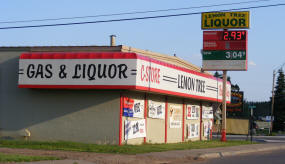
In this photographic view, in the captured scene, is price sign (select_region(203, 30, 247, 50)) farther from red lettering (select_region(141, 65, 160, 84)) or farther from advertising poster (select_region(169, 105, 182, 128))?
red lettering (select_region(141, 65, 160, 84))

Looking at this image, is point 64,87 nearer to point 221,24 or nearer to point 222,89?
point 221,24

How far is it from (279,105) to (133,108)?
57.0 metres

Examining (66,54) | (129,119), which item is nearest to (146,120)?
(129,119)

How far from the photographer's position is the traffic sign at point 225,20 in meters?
29.7

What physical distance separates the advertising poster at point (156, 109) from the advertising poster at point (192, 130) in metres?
4.55

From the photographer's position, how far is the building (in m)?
21.9

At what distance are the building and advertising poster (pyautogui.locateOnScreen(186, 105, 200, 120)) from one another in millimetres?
5532

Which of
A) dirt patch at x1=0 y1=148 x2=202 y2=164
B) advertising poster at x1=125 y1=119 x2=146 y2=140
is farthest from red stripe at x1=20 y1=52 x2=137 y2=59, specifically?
dirt patch at x1=0 y1=148 x2=202 y2=164

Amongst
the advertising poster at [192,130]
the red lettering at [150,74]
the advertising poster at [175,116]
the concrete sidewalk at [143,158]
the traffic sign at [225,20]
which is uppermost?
the traffic sign at [225,20]

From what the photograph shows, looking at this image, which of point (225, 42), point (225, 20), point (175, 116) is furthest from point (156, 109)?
point (225, 20)

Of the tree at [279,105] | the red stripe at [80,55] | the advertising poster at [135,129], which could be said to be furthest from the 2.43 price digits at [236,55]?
the tree at [279,105]

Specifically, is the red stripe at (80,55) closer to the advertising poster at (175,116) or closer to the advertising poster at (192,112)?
the advertising poster at (175,116)

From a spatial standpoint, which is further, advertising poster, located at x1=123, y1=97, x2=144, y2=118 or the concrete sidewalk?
advertising poster, located at x1=123, y1=97, x2=144, y2=118

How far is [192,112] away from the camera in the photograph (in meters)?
31.5
